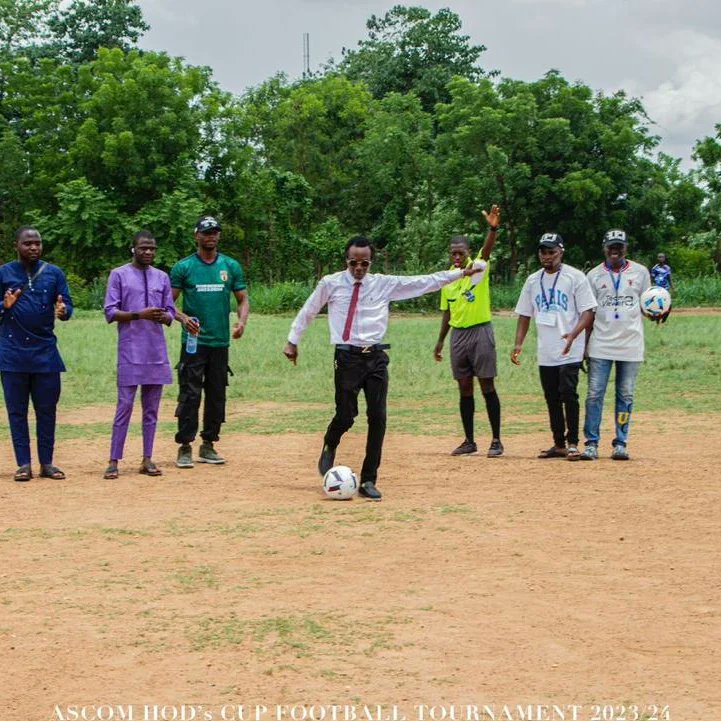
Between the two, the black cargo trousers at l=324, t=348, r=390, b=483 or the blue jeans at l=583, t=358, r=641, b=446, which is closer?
the black cargo trousers at l=324, t=348, r=390, b=483

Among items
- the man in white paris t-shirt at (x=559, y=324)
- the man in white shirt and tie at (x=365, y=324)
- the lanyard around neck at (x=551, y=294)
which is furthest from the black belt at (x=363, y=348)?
the lanyard around neck at (x=551, y=294)

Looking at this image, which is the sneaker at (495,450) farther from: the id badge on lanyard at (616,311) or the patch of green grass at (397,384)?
the patch of green grass at (397,384)

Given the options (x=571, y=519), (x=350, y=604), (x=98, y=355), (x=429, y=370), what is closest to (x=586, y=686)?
(x=350, y=604)

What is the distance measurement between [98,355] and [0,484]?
13.8 m

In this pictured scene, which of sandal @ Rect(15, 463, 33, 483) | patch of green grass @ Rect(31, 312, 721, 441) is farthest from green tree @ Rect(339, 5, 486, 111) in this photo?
sandal @ Rect(15, 463, 33, 483)

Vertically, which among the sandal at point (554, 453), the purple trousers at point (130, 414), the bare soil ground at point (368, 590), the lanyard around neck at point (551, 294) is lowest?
the bare soil ground at point (368, 590)

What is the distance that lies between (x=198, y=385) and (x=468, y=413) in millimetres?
2514

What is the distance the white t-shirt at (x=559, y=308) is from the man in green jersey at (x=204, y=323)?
2.53m

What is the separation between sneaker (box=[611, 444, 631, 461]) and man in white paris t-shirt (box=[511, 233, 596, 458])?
34cm

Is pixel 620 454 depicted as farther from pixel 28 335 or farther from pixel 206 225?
pixel 28 335

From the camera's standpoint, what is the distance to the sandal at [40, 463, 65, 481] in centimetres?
1103

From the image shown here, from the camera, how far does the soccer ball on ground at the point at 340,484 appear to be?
9.79 m

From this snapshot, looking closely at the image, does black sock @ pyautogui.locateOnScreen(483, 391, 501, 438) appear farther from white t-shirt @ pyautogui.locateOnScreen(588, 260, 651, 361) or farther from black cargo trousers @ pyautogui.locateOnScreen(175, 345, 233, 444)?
black cargo trousers @ pyautogui.locateOnScreen(175, 345, 233, 444)

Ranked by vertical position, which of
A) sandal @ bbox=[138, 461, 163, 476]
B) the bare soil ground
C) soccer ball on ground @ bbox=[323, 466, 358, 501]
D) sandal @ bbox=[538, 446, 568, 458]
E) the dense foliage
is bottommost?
the bare soil ground
